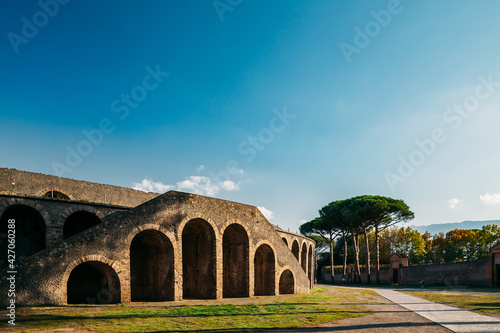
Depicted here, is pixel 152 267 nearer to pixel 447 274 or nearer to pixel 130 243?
pixel 130 243

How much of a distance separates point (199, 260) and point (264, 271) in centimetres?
501

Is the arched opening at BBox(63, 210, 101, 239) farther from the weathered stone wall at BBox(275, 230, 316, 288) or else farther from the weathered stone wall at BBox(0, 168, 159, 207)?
the weathered stone wall at BBox(275, 230, 316, 288)

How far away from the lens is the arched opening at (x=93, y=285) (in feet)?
44.8

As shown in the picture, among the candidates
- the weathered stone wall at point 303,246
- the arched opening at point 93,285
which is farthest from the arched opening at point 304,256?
the arched opening at point 93,285

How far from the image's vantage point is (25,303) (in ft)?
35.6

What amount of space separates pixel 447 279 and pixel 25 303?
3636cm

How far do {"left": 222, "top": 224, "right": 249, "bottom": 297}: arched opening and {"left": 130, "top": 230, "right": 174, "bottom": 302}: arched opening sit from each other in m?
4.65

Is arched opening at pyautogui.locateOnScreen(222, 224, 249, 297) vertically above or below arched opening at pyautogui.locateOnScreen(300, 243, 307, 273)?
above

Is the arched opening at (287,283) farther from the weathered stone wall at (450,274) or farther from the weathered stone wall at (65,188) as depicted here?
the weathered stone wall at (450,274)

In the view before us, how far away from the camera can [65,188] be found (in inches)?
813

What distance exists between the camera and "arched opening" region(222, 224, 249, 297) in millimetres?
19359

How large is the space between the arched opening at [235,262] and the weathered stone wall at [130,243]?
320 mm

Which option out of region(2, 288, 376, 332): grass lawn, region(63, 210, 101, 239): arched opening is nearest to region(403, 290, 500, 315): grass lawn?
region(2, 288, 376, 332): grass lawn

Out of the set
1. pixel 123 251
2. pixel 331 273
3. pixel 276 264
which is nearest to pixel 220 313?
pixel 123 251
